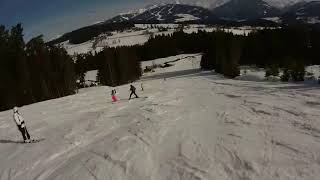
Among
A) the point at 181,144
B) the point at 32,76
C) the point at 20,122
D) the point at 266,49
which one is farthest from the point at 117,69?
the point at 181,144

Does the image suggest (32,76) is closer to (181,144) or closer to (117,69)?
(117,69)

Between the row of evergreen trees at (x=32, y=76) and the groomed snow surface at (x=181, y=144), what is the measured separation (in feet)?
170

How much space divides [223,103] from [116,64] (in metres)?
80.3

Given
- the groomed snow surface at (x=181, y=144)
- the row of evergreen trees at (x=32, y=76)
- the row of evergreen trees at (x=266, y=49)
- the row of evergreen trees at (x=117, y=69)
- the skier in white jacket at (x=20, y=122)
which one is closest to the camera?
the groomed snow surface at (x=181, y=144)

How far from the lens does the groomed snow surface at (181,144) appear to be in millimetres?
14492

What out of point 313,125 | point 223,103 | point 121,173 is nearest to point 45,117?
point 223,103

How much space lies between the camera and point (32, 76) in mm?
83375

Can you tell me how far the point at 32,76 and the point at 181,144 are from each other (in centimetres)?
7188

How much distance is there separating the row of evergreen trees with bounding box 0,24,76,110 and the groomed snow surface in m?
51.7

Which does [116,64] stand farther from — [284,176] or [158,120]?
[284,176]

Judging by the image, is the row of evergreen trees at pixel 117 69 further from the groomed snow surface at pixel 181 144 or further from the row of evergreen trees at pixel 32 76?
the groomed snow surface at pixel 181 144

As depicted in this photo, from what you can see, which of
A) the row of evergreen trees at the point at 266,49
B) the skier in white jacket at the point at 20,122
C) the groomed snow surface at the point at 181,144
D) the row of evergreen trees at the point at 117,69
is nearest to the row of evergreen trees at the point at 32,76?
the row of evergreen trees at the point at 117,69

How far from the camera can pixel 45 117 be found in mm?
32688

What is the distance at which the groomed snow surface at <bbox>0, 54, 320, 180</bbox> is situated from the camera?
47.5 ft
